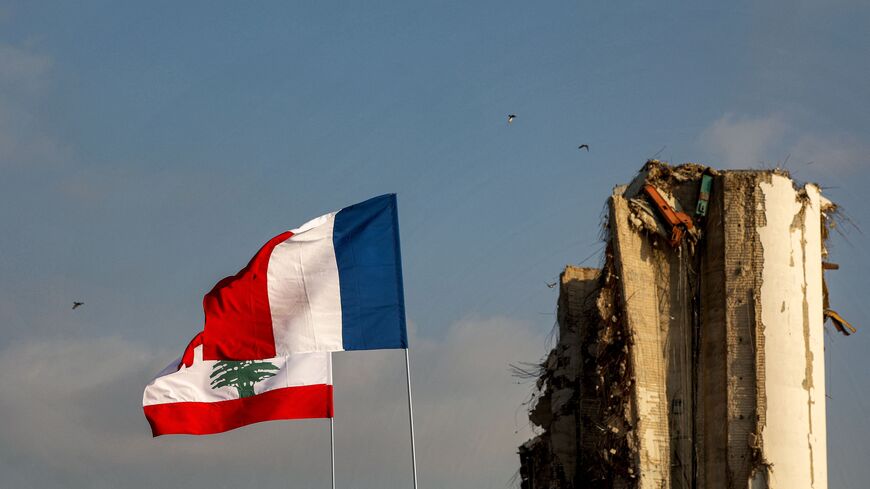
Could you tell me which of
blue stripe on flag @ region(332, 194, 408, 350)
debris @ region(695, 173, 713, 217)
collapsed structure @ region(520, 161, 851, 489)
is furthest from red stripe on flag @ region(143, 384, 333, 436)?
debris @ region(695, 173, 713, 217)

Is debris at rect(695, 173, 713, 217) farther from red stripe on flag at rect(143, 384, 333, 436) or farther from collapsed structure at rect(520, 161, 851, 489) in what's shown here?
red stripe on flag at rect(143, 384, 333, 436)

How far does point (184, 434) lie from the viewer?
24.3 metres

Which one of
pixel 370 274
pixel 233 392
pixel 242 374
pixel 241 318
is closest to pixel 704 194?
pixel 370 274

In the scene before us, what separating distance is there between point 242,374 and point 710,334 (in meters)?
8.39

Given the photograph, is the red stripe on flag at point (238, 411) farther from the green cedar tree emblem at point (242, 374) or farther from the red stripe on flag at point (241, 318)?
the red stripe on flag at point (241, 318)

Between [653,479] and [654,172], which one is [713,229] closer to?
[654,172]

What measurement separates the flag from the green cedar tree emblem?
1.68 meters

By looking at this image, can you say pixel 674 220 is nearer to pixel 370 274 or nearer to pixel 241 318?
pixel 370 274

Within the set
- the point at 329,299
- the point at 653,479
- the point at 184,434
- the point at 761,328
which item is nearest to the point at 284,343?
the point at 329,299

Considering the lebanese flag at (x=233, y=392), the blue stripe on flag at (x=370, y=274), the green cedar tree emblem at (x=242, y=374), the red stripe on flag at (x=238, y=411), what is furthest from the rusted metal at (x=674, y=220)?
the green cedar tree emblem at (x=242, y=374)

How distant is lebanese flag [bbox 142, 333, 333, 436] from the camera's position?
23.8 meters

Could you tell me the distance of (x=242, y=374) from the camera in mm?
24234

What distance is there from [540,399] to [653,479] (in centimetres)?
496

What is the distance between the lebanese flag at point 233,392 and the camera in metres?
23.8
